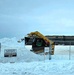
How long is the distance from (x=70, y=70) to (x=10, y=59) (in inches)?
240

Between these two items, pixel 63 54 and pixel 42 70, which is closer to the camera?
pixel 42 70

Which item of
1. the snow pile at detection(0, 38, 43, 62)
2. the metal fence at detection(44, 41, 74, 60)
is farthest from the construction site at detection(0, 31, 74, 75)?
the metal fence at detection(44, 41, 74, 60)

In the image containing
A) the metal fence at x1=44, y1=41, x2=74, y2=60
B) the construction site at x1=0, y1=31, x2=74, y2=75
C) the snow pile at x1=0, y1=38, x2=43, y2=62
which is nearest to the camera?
the construction site at x1=0, y1=31, x2=74, y2=75

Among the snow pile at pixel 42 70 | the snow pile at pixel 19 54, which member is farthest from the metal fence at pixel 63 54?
the snow pile at pixel 42 70

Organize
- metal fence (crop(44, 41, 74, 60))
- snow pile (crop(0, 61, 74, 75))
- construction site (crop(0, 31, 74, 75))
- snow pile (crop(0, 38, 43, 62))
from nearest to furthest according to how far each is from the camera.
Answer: snow pile (crop(0, 61, 74, 75))
construction site (crop(0, 31, 74, 75))
snow pile (crop(0, 38, 43, 62))
metal fence (crop(44, 41, 74, 60))

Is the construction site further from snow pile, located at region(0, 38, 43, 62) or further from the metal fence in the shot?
the metal fence

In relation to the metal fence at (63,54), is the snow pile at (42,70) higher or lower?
lower

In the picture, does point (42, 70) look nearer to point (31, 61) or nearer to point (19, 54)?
point (31, 61)

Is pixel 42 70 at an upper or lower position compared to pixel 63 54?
lower

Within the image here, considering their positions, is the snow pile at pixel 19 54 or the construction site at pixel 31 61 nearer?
the construction site at pixel 31 61

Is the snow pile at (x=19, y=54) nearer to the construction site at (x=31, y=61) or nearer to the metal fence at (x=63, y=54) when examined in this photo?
the construction site at (x=31, y=61)

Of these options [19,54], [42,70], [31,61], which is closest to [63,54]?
[19,54]

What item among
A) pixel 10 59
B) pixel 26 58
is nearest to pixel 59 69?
pixel 10 59

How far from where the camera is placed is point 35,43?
93.9ft
